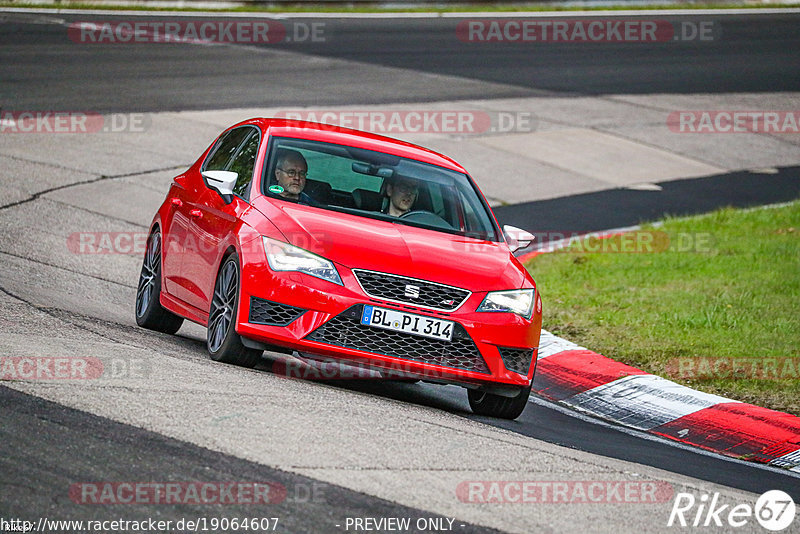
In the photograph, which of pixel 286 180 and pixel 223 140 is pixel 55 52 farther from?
pixel 286 180

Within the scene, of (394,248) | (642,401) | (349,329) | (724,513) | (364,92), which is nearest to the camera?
(724,513)

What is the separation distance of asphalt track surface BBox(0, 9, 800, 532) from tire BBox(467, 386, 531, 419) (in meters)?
0.11

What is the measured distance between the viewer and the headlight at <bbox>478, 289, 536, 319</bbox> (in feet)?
24.8

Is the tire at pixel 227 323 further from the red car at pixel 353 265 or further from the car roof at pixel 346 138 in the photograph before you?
the car roof at pixel 346 138

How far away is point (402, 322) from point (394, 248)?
55cm

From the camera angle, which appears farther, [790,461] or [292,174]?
[292,174]

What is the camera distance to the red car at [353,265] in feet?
24.0

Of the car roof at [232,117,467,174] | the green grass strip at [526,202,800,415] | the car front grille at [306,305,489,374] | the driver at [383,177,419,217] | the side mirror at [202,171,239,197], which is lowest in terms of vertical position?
the green grass strip at [526,202,800,415]

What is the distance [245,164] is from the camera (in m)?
8.67

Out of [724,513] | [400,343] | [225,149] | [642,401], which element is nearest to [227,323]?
[400,343]

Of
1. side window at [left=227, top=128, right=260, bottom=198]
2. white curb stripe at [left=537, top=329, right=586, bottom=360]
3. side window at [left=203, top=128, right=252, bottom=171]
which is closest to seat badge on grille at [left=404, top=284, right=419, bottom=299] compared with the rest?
side window at [left=227, top=128, right=260, bottom=198]

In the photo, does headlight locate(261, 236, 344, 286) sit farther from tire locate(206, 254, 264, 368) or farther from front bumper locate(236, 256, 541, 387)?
tire locate(206, 254, 264, 368)

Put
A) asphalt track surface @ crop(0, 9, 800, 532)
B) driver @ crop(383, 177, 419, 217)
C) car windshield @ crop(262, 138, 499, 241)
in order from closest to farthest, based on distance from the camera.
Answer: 1. asphalt track surface @ crop(0, 9, 800, 532)
2. car windshield @ crop(262, 138, 499, 241)
3. driver @ crop(383, 177, 419, 217)

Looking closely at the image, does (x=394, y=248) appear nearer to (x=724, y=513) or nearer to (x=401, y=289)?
(x=401, y=289)
